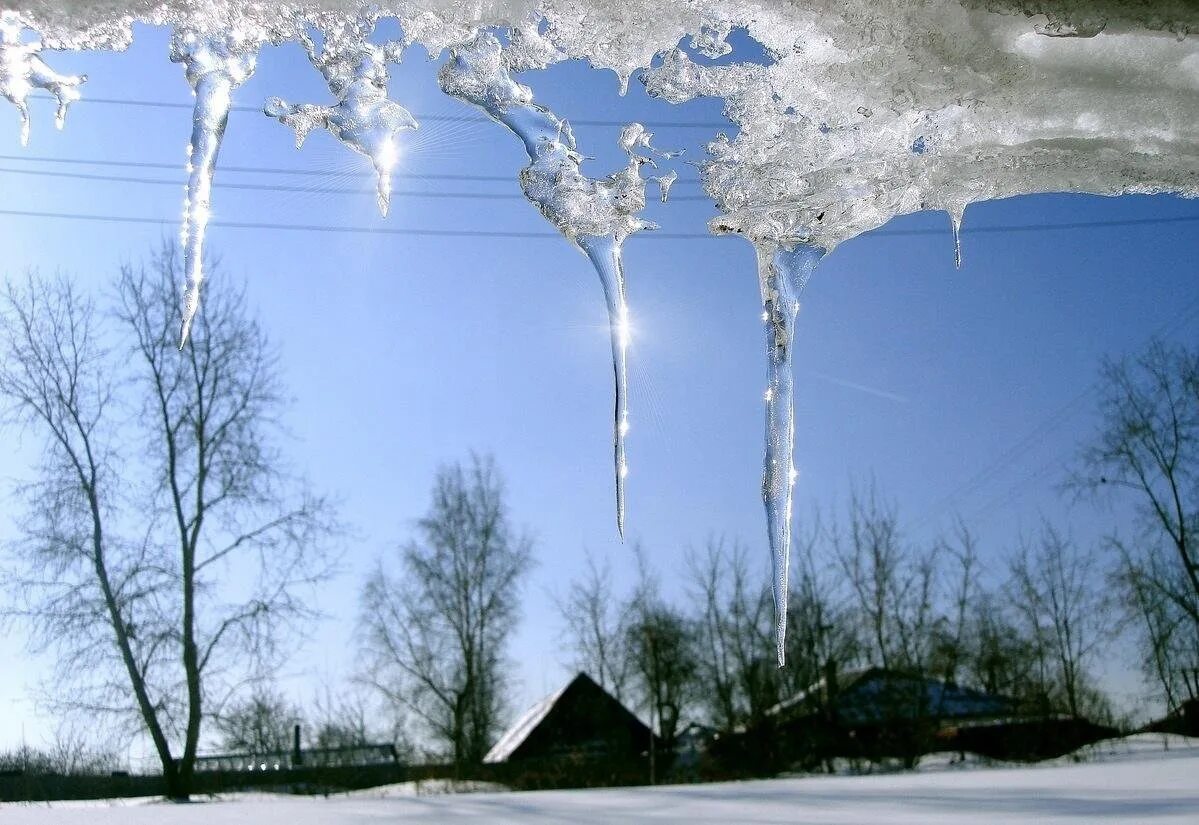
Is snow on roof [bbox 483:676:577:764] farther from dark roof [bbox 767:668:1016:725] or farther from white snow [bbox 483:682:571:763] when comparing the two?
dark roof [bbox 767:668:1016:725]

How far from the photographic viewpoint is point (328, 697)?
39.8ft

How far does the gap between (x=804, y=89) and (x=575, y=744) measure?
18837 millimetres

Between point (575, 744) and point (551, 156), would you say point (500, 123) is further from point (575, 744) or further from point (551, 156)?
point (575, 744)

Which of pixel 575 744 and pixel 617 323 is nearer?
pixel 617 323

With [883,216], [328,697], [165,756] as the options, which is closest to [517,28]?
[883,216]

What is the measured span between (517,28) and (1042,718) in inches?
586

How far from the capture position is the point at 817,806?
118 inches

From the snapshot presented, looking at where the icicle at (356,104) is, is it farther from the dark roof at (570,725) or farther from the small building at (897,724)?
the dark roof at (570,725)

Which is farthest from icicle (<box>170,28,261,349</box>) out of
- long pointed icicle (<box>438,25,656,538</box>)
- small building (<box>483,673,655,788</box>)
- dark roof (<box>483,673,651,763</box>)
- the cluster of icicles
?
dark roof (<box>483,673,651,763</box>)

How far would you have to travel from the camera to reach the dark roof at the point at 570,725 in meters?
17.5

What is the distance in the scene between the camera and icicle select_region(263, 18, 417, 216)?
37.0 inches

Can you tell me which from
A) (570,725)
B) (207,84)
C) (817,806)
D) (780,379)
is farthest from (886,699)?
(207,84)

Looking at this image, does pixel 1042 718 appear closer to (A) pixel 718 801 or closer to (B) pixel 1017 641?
(B) pixel 1017 641

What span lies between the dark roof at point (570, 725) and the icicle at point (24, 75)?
16.8 m
